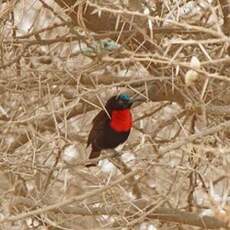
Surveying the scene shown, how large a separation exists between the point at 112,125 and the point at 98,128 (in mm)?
192

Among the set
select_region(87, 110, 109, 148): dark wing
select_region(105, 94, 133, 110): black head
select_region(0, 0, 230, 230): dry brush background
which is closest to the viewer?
select_region(0, 0, 230, 230): dry brush background

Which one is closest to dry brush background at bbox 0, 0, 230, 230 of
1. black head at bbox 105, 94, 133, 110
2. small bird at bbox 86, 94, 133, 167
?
black head at bbox 105, 94, 133, 110

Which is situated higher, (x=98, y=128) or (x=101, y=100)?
(x=101, y=100)

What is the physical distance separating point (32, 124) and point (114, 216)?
0.62 meters

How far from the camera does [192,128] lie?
14.3 ft

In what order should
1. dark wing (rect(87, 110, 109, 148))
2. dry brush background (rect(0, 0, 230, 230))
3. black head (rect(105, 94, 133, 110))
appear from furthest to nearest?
dark wing (rect(87, 110, 109, 148)) → black head (rect(105, 94, 133, 110)) → dry brush background (rect(0, 0, 230, 230))

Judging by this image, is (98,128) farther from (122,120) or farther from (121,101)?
(121,101)

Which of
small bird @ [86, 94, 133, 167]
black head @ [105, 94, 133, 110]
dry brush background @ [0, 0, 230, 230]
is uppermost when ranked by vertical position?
dry brush background @ [0, 0, 230, 230]

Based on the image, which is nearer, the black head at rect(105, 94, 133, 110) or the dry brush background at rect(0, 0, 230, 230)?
the dry brush background at rect(0, 0, 230, 230)

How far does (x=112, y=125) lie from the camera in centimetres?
530

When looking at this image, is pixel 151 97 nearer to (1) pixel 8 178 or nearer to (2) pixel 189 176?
(2) pixel 189 176

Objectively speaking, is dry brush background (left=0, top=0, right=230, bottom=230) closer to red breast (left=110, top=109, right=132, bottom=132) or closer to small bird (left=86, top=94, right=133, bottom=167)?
small bird (left=86, top=94, right=133, bottom=167)

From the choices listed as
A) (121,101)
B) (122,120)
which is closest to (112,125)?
(122,120)

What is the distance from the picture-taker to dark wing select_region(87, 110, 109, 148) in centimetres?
505
